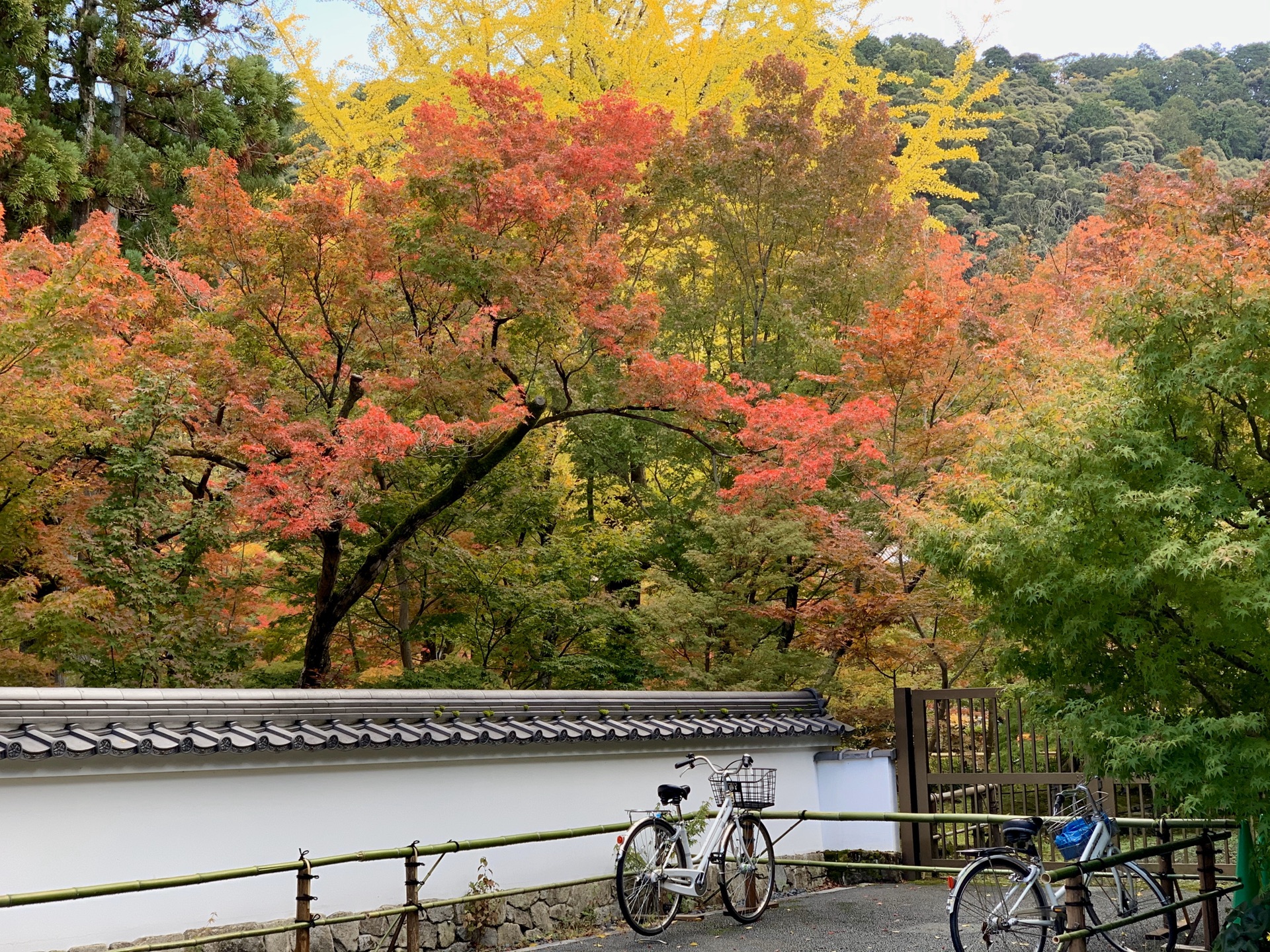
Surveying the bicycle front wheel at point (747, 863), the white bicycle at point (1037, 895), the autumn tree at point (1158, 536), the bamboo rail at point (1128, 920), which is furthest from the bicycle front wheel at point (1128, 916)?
the bicycle front wheel at point (747, 863)

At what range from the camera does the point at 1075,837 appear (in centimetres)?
718

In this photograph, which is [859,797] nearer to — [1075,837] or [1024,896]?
[1075,837]

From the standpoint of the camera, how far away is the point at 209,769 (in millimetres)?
6496

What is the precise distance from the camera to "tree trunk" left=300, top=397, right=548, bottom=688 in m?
11.4

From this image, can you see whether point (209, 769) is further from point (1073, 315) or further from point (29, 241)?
point (1073, 315)

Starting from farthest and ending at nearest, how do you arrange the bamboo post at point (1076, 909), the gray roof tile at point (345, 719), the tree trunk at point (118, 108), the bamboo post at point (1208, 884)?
the tree trunk at point (118, 108) → the bamboo post at point (1208, 884) → the gray roof tile at point (345, 719) → the bamboo post at point (1076, 909)

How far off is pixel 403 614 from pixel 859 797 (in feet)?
19.1

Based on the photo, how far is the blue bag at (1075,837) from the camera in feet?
23.5

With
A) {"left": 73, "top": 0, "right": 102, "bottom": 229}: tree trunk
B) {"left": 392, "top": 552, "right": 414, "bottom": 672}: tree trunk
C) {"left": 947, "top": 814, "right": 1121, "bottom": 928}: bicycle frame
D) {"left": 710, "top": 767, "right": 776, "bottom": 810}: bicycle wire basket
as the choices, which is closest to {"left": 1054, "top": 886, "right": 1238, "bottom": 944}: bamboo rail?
{"left": 947, "top": 814, "right": 1121, "bottom": 928}: bicycle frame

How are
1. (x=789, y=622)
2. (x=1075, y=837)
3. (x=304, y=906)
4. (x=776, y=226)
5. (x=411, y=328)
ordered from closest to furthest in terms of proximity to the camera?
(x=304, y=906), (x=1075, y=837), (x=411, y=328), (x=789, y=622), (x=776, y=226)

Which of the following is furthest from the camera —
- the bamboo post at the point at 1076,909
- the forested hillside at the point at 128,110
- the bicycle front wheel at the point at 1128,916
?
the forested hillside at the point at 128,110

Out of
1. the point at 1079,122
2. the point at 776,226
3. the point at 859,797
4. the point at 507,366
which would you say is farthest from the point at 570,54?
the point at 1079,122

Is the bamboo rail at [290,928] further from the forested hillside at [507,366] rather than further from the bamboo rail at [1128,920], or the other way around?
the forested hillside at [507,366]

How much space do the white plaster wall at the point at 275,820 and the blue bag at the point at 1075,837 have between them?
3.35 metres
